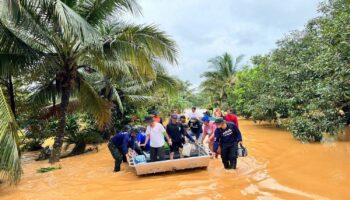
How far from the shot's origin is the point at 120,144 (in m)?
9.84

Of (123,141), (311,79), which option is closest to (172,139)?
(123,141)

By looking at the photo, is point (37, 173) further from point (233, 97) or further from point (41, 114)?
point (233, 97)

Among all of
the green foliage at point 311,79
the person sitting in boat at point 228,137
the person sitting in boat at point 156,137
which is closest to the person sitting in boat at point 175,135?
the person sitting in boat at point 156,137

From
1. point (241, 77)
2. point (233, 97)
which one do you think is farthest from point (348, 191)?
point (233, 97)

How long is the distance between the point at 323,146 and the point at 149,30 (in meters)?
7.72

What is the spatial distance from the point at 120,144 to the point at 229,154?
10.7 feet

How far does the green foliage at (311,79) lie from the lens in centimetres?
1094

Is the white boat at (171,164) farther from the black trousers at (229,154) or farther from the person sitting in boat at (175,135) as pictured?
the person sitting in boat at (175,135)

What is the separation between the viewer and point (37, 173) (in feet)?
35.3

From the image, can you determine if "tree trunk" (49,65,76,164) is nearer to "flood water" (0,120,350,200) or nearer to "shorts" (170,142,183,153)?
"flood water" (0,120,350,200)

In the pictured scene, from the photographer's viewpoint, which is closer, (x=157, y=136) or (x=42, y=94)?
(x=157, y=136)

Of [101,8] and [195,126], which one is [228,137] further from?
[101,8]

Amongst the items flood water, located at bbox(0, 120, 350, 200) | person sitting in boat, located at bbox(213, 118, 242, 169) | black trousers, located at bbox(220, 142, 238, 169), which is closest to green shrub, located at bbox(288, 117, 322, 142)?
flood water, located at bbox(0, 120, 350, 200)

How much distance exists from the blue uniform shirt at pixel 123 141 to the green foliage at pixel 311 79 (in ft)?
22.0
